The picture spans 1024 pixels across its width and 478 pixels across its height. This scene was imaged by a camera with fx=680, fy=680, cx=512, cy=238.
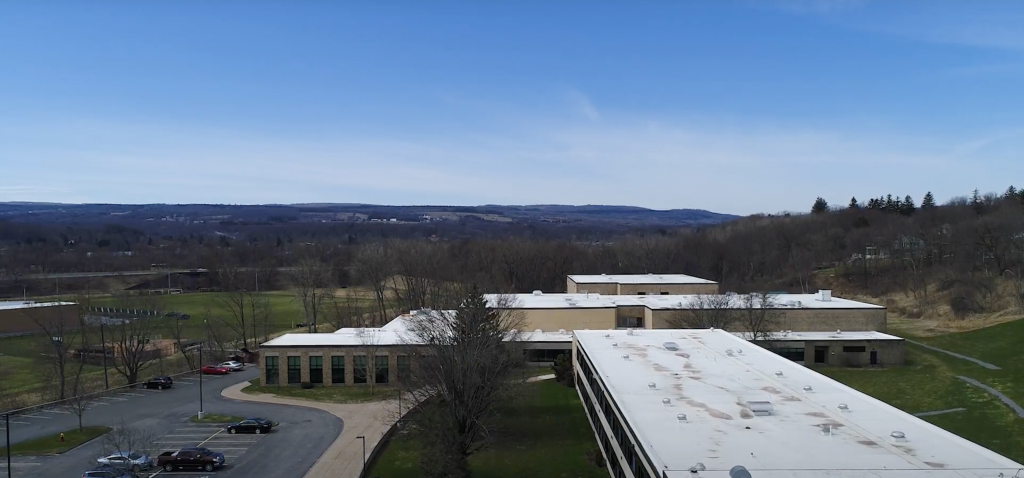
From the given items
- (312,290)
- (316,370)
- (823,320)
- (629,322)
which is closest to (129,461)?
(316,370)

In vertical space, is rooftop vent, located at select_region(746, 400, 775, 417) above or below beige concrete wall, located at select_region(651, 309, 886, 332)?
above

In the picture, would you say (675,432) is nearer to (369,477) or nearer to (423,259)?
(369,477)

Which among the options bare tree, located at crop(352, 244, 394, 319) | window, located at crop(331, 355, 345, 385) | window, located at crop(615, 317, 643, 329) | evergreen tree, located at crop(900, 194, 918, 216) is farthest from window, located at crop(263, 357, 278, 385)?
evergreen tree, located at crop(900, 194, 918, 216)

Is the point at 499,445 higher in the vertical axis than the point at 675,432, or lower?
lower

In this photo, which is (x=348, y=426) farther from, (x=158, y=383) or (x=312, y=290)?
(x=312, y=290)

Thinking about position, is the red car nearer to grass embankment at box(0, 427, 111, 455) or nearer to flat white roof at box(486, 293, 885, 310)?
grass embankment at box(0, 427, 111, 455)

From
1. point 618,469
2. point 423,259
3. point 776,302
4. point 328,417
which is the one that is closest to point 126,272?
point 423,259
